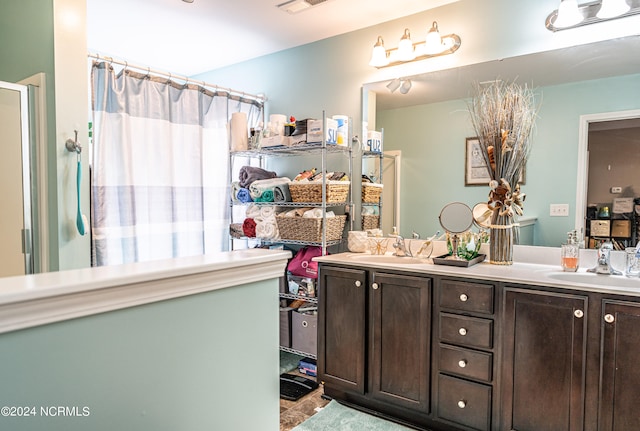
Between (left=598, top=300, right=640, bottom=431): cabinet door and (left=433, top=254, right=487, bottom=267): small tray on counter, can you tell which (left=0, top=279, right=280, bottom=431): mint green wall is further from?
(left=598, top=300, right=640, bottom=431): cabinet door

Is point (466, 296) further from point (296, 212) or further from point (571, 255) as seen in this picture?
point (296, 212)

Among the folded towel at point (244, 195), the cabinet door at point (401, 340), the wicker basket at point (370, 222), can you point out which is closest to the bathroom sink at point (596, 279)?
the cabinet door at point (401, 340)

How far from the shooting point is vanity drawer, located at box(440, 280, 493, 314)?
1.88 metres

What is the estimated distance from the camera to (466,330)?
1.93 metres

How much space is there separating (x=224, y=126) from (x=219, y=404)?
8.36 ft

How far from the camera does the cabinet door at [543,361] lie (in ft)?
5.49

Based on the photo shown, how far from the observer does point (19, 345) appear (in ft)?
Result: 2.26

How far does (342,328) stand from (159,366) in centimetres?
157

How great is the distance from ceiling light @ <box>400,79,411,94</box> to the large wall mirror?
0.02 m

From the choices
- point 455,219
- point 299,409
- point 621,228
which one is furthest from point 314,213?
point 621,228

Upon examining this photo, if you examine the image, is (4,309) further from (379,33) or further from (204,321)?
(379,33)

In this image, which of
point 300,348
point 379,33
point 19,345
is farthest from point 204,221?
point 19,345

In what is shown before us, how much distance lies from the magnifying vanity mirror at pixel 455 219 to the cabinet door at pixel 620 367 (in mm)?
785

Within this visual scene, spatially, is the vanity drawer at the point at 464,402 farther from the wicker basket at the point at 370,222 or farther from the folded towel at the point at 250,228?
the folded towel at the point at 250,228
